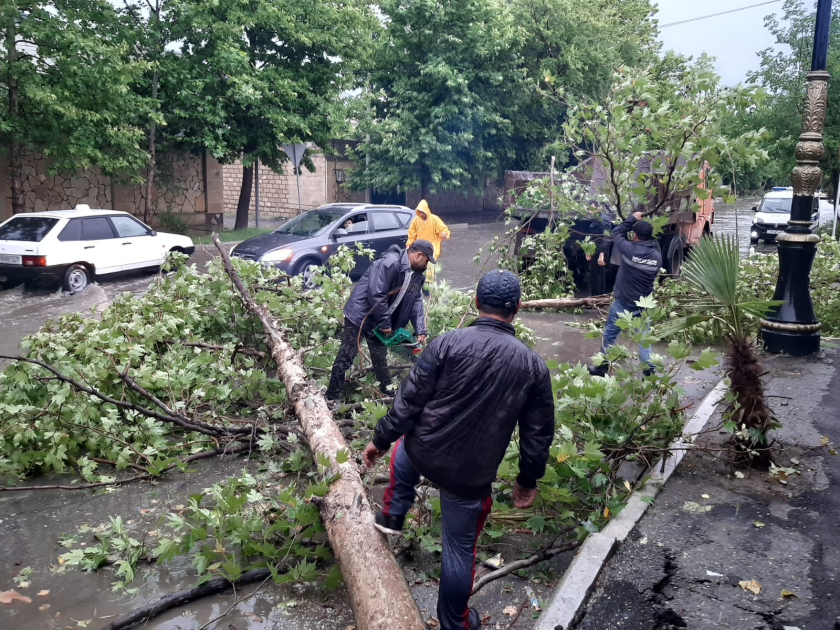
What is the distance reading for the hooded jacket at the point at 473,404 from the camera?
304 cm

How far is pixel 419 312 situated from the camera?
20.7 feet

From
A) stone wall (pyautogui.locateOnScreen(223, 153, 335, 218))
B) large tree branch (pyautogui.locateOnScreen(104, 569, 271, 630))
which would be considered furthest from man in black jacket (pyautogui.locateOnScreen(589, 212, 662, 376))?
stone wall (pyautogui.locateOnScreen(223, 153, 335, 218))

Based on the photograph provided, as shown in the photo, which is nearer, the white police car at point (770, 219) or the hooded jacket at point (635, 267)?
the hooded jacket at point (635, 267)

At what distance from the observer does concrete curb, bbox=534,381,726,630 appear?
331 centimetres

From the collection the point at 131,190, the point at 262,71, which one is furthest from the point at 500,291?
the point at 131,190

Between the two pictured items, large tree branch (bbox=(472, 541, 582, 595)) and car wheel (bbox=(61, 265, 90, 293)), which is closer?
large tree branch (bbox=(472, 541, 582, 595))

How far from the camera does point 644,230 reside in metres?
6.97

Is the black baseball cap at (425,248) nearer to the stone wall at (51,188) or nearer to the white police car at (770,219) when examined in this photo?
the stone wall at (51,188)

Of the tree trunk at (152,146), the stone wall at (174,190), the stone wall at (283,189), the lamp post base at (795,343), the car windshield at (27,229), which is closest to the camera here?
the lamp post base at (795,343)

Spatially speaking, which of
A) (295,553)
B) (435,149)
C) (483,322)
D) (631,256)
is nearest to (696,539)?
(483,322)

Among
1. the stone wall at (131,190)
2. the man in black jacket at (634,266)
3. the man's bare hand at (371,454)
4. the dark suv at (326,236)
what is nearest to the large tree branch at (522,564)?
the man's bare hand at (371,454)

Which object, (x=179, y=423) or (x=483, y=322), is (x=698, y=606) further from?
(x=179, y=423)

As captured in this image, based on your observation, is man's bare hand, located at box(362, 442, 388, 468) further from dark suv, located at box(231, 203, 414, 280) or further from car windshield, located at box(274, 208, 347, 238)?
car windshield, located at box(274, 208, 347, 238)

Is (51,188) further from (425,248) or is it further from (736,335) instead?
(736,335)
